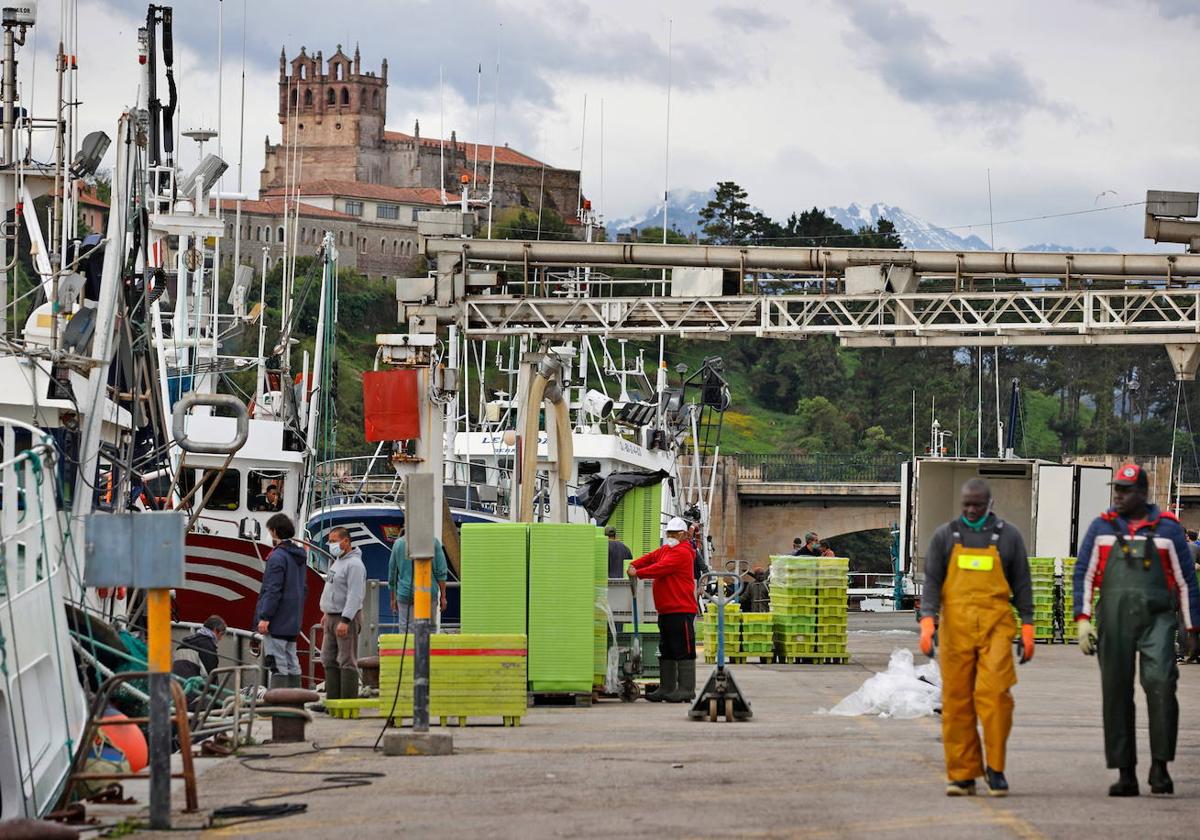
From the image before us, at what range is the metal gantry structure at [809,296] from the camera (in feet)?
99.7

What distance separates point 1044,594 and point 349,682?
1545cm

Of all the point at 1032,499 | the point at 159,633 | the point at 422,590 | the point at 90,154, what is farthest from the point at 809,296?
the point at 159,633

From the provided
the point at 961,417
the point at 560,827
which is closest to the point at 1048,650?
the point at 560,827

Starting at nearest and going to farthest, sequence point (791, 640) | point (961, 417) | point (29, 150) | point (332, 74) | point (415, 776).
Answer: point (415, 776)
point (29, 150)
point (791, 640)
point (961, 417)
point (332, 74)

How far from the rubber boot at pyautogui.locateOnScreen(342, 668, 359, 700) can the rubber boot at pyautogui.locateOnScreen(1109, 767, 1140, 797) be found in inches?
352

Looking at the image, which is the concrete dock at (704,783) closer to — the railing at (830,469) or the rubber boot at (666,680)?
the rubber boot at (666,680)

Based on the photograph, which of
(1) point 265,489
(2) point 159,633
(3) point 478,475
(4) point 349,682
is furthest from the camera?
(3) point 478,475

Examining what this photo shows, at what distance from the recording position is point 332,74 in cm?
18038

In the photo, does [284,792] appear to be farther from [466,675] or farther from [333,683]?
[333,683]

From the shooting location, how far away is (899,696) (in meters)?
15.8

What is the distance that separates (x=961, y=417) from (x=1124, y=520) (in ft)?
348

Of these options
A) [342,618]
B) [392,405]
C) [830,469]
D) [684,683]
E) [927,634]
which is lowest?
[684,683]

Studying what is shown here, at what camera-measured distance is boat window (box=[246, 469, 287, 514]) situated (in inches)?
1150

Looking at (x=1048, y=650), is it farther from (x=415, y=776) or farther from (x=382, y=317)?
(x=382, y=317)
